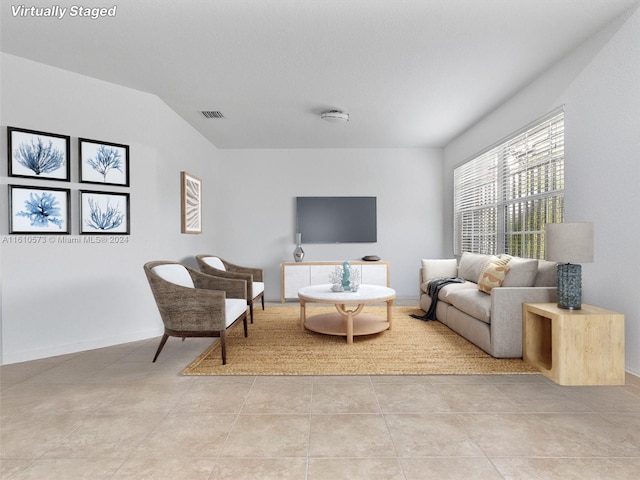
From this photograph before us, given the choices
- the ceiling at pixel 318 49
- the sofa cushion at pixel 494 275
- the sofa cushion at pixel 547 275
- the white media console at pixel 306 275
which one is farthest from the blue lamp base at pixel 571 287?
the white media console at pixel 306 275

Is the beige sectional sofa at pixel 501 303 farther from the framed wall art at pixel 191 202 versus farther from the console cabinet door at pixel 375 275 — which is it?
the framed wall art at pixel 191 202

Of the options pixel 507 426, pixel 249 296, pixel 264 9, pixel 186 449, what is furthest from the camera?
pixel 249 296

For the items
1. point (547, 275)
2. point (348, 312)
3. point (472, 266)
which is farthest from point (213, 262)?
point (547, 275)

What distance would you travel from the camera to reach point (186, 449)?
5.80ft

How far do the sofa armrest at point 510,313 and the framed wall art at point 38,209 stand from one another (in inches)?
155

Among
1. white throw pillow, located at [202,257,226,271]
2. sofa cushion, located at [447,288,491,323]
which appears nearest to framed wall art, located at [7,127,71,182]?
white throw pillow, located at [202,257,226,271]

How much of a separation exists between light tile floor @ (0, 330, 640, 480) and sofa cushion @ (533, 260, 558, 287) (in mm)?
892

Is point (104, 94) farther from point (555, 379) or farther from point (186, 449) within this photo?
point (555, 379)

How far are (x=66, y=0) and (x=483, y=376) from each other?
156 inches

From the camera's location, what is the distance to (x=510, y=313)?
9.71 ft

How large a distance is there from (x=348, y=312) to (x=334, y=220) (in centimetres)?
298

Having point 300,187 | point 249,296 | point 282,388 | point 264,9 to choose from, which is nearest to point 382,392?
point 282,388

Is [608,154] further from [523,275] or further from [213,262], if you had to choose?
[213,262]

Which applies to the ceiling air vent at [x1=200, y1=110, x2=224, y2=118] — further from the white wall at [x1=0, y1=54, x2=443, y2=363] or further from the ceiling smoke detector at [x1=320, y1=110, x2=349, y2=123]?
the ceiling smoke detector at [x1=320, y1=110, x2=349, y2=123]
